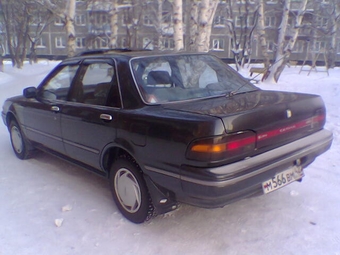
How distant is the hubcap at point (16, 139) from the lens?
5.28m

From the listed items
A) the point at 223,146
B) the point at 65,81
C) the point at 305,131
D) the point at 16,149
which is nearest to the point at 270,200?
the point at 305,131

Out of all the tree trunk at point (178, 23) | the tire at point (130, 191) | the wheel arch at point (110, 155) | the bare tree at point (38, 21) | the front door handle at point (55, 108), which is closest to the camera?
the tire at point (130, 191)

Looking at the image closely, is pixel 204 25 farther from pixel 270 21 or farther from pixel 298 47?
pixel 298 47

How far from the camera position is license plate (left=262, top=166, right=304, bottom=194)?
9.61 feet

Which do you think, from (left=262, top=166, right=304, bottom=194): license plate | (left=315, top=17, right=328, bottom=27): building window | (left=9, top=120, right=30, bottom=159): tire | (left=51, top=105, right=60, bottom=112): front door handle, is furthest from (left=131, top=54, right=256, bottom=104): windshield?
(left=315, top=17, right=328, bottom=27): building window

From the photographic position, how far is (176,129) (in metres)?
2.72

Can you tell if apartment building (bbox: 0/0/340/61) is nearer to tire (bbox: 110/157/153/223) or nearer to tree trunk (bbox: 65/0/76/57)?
tree trunk (bbox: 65/0/76/57)

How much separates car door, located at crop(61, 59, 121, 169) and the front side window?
0.67ft

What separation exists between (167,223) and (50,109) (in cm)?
206

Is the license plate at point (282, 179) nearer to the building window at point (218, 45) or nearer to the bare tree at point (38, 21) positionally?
the bare tree at point (38, 21)

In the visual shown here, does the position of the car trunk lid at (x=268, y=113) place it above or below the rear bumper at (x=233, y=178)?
above

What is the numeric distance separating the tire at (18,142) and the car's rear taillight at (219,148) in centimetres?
341

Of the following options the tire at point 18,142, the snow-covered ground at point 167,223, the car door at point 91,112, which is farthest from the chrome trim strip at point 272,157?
the tire at point 18,142

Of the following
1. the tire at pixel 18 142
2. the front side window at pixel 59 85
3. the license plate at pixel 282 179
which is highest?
the front side window at pixel 59 85
